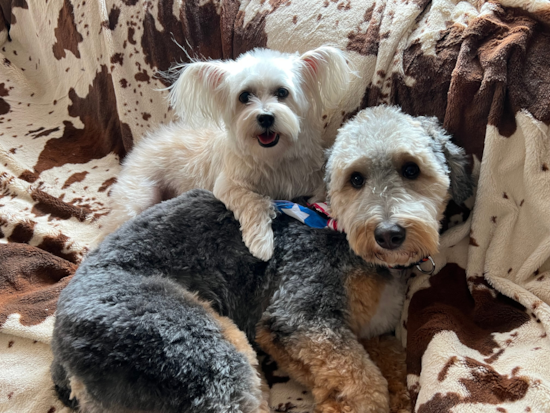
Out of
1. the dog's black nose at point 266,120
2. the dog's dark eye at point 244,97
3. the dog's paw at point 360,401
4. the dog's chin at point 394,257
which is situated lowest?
the dog's paw at point 360,401

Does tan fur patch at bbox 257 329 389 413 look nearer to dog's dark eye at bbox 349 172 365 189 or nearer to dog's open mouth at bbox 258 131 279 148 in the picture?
dog's dark eye at bbox 349 172 365 189

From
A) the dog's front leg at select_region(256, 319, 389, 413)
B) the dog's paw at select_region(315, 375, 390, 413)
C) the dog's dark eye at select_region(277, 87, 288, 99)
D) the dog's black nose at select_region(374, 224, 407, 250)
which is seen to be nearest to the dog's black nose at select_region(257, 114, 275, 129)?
the dog's dark eye at select_region(277, 87, 288, 99)

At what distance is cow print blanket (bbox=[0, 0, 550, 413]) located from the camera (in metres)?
1.48

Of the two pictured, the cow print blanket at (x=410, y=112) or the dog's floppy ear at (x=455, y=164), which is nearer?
the cow print blanket at (x=410, y=112)

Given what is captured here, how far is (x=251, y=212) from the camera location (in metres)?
1.86

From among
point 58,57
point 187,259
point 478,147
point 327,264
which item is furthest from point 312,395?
point 58,57

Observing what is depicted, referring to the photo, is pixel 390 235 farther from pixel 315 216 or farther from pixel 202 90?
pixel 202 90

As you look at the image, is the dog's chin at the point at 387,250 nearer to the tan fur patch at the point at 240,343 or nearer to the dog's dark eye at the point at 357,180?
the dog's dark eye at the point at 357,180

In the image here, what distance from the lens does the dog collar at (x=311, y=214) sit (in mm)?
1787

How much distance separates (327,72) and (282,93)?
0.70 feet

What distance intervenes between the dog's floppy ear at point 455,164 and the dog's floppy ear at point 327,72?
18.9 inches

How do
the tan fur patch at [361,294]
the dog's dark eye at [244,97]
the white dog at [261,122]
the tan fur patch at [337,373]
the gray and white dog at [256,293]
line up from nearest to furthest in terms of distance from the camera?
1. the gray and white dog at [256,293]
2. the tan fur patch at [337,373]
3. the tan fur patch at [361,294]
4. the white dog at [261,122]
5. the dog's dark eye at [244,97]

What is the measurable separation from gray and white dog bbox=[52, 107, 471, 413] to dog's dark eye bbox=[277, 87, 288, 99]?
42 centimetres

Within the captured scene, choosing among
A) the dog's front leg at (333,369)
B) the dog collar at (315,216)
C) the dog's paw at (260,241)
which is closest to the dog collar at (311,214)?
the dog collar at (315,216)
